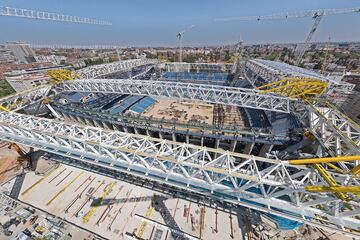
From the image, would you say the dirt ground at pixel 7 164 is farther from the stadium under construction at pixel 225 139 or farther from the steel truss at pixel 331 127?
the steel truss at pixel 331 127

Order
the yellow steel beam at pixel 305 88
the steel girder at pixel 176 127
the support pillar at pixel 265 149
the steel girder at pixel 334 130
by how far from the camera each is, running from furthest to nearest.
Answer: the support pillar at pixel 265 149 → the steel girder at pixel 176 127 → the yellow steel beam at pixel 305 88 → the steel girder at pixel 334 130

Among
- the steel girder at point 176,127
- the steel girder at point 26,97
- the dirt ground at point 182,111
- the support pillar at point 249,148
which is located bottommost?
the dirt ground at point 182,111

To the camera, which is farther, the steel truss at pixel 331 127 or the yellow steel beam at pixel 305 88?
the yellow steel beam at pixel 305 88

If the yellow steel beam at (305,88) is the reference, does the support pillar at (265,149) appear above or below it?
below

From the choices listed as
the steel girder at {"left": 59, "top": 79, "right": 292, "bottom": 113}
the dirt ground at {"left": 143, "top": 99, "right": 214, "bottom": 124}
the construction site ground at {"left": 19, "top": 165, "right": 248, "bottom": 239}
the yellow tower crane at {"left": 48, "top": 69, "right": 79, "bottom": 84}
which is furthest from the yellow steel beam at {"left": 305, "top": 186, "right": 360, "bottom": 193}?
the yellow tower crane at {"left": 48, "top": 69, "right": 79, "bottom": 84}

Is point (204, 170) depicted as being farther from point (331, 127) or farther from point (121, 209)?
point (331, 127)

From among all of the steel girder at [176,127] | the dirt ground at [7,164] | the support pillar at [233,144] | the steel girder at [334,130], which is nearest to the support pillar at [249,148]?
the steel girder at [176,127]
